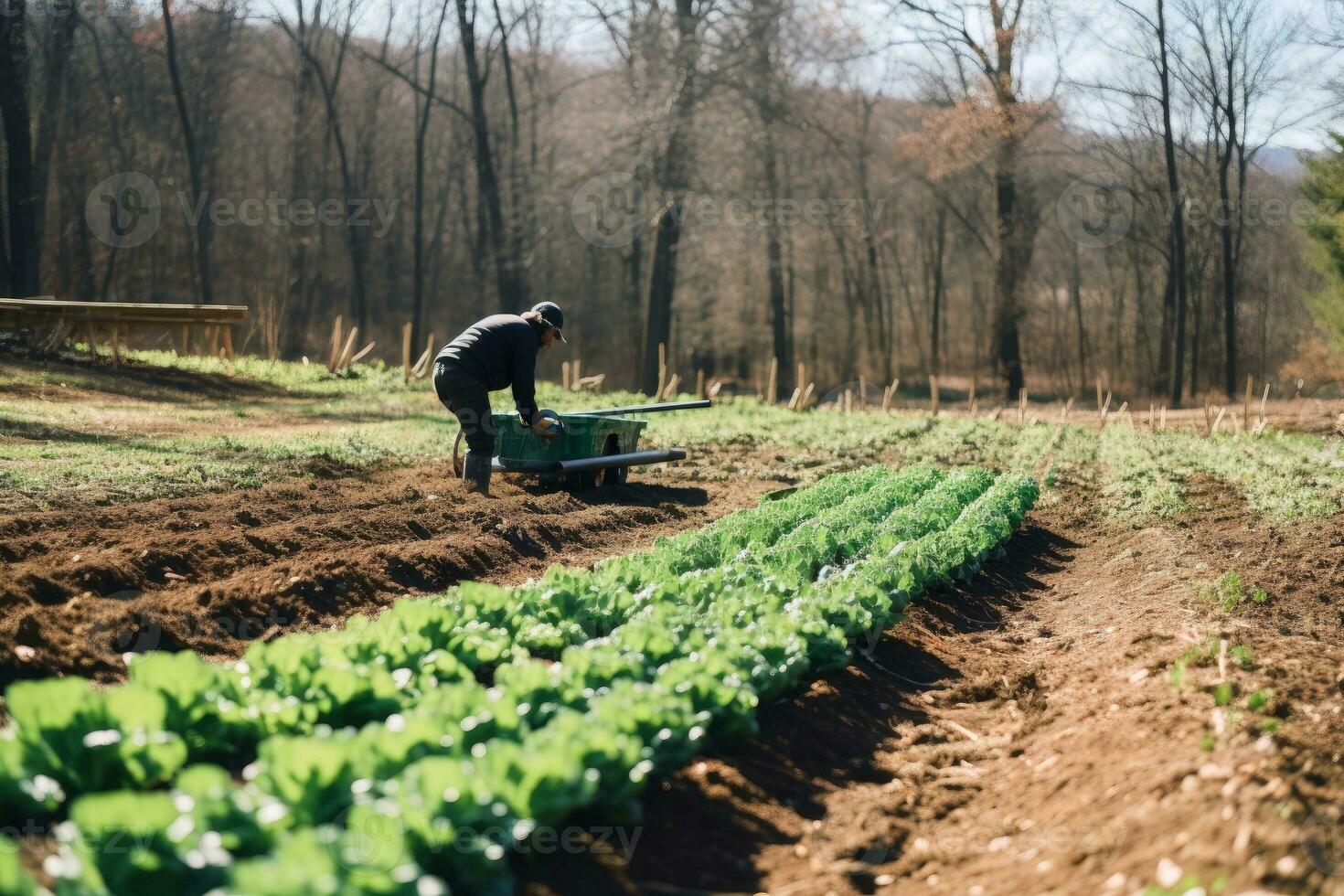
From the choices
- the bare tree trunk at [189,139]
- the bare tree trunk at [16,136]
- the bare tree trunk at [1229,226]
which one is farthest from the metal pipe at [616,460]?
the bare tree trunk at [1229,226]

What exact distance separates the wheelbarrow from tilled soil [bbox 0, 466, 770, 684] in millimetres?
324

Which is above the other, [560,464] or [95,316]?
[95,316]

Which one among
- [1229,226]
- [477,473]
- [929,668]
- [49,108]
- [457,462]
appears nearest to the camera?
[929,668]

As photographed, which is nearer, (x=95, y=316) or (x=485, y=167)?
(x=95, y=316)

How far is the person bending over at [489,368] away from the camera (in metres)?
11.3

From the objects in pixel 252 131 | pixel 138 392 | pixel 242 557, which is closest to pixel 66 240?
pixel 252 131

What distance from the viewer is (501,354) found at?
11703 millimetres

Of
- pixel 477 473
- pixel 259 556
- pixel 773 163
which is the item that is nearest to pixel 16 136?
pixel 477 473

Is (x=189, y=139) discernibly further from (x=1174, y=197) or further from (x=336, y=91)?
(x=1174, y=197)

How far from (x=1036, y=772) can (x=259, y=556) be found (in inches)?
217

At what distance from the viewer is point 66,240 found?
3934 centimetres

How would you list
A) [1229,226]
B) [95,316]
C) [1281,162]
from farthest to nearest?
[1281,162]
[1229,226]
[95,316]

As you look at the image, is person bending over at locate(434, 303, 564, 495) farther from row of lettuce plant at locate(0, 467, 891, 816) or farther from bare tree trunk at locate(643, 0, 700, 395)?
bare tree trunk at locate(643, 0, 700, 395)

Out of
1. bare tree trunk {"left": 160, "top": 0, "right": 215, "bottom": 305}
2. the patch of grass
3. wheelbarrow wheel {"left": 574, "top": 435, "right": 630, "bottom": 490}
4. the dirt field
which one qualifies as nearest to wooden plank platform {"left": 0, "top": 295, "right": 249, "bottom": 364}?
the dirt field
